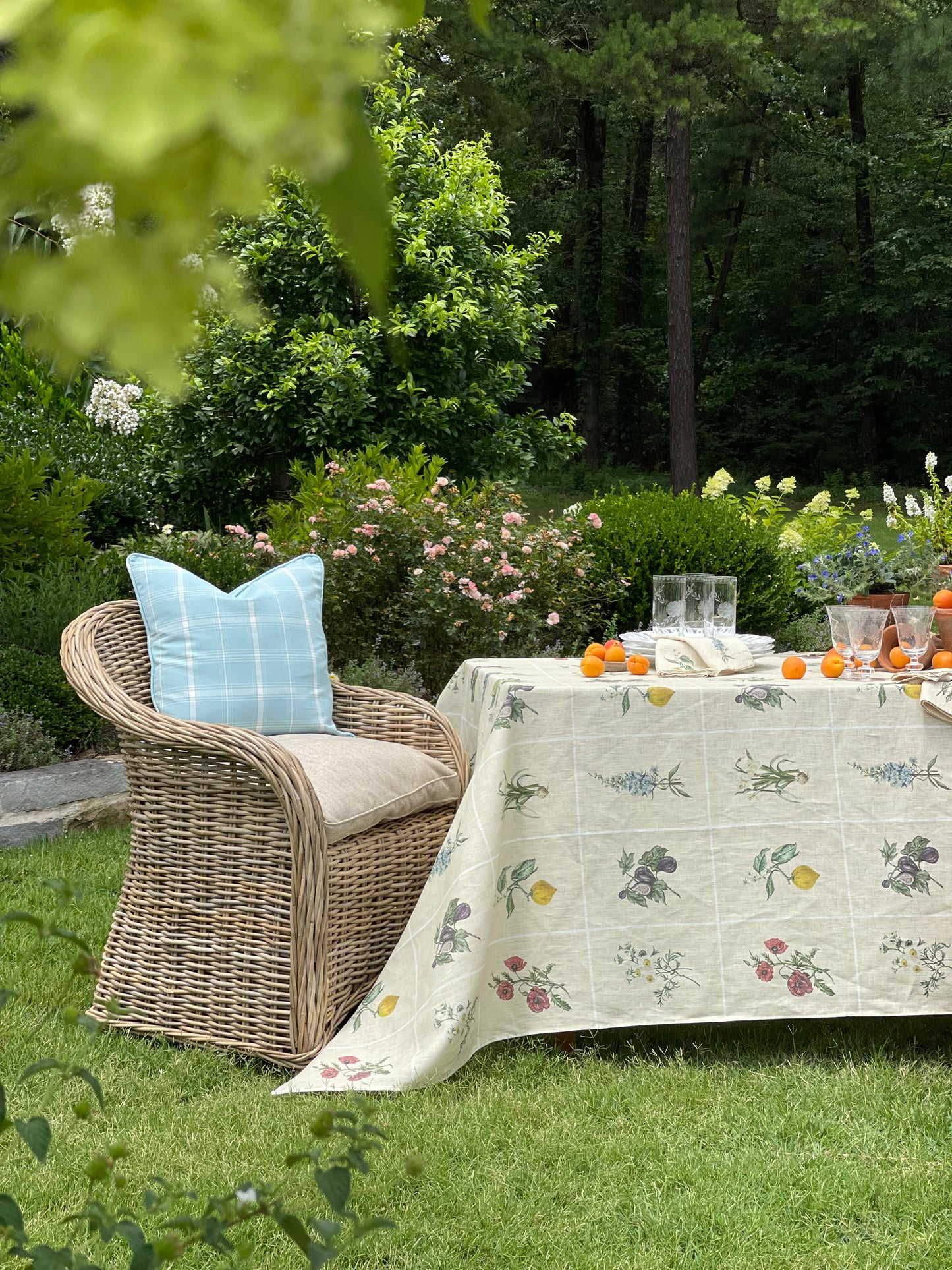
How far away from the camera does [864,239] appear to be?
17859 millimetres

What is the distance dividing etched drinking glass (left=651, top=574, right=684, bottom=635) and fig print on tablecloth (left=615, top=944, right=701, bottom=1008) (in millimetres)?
746

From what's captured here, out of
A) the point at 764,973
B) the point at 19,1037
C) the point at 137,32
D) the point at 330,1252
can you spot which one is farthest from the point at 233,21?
the point at 19,1037

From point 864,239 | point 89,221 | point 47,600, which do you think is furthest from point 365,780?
point 864,239

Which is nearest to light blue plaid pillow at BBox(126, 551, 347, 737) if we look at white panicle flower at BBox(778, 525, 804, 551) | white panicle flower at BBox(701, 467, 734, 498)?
white panicle flower at BBox(778, 525, 804, 551)

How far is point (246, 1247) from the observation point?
0.85m

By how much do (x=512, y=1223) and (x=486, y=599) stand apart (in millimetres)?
3253

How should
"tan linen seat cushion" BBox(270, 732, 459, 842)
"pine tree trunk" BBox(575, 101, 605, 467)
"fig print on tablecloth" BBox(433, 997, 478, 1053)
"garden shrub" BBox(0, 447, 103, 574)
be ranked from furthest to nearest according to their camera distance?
"pine tree trunk" BBox(575, 101, 605, 467) < "garden shrub" BBox(0, 447, 103, 574) < "tan linen seat cushion" BBox(270, 732, 459, 842) < "fig print on tablecloth" BBox(433, 997, 478, 1053)

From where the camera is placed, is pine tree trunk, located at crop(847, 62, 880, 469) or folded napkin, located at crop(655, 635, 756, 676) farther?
pine tree trunk, located at crop(847, 62, 880, 469)

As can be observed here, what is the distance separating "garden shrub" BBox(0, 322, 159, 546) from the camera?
7.02 m

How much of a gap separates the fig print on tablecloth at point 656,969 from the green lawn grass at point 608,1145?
177 millimetres

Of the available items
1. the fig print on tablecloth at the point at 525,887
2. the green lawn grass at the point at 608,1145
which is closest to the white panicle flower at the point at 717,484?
the green lawn grass at the point at 608,1145

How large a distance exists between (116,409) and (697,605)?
6172mm

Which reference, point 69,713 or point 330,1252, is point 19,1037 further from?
point 69,713

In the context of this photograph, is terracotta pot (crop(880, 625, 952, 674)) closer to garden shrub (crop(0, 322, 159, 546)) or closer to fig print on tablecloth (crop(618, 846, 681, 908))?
fig print on tablecloth (crop(618, 846, 681, 908))
